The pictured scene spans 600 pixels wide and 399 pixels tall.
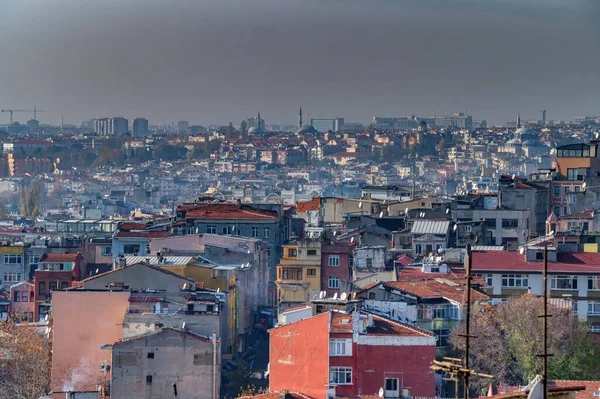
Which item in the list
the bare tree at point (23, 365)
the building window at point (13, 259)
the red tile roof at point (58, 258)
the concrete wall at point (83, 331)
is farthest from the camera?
the building window at point (13, 259)

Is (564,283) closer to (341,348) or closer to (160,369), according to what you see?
(160,369)

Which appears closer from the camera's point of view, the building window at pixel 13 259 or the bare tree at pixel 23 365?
the bare tree at pixel 23 365

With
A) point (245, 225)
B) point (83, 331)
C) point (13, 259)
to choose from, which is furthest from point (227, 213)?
point (83, 331)

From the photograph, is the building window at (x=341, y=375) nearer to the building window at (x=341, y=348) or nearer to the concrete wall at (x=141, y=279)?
the building window at (x=341, y=348)

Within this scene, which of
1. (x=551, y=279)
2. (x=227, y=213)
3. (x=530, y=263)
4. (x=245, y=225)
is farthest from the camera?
(x=227, y=213)

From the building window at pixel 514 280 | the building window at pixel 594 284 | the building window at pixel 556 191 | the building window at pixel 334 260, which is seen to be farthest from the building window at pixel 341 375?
the building window at pixel 556 191

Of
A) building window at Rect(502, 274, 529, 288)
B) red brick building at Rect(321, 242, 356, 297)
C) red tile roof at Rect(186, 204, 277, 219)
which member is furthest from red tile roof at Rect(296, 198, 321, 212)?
building window at Rect(502, 274, 529, 288)

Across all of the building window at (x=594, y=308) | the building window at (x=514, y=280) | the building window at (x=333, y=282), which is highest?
the building window at (x=514, y=280)
